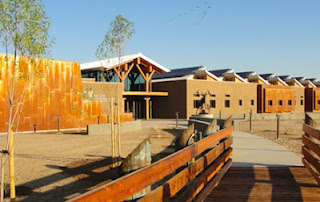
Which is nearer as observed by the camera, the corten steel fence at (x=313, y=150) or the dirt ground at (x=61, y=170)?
the corten steel fence at (x=313, y=150)

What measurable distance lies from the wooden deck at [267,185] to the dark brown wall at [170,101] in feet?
110

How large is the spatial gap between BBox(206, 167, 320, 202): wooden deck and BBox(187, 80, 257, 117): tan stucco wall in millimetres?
33563

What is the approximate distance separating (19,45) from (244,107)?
47274 mm

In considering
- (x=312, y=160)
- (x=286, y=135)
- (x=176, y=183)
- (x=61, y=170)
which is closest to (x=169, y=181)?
(x=176, y=183)

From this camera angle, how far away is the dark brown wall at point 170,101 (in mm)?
41125

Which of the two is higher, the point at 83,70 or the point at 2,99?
the point at 83,70

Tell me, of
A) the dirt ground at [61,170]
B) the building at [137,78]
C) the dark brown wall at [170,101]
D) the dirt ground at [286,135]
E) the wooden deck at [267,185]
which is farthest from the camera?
the dark brown wall at [170,101]

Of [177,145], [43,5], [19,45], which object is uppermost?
[43,5]

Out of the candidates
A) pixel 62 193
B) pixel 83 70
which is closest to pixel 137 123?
pixel 83 70

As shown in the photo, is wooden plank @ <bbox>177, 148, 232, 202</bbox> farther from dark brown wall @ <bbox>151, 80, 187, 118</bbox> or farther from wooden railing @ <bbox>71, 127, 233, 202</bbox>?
dark brown wall @ <bbox>151, 80, 187, 118</bbox>

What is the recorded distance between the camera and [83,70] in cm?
3891

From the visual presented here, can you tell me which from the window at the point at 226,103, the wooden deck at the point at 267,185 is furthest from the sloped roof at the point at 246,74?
the wooden deck at the point at 267,185

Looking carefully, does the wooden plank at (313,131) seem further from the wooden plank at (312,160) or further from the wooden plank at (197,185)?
the wooden plank at (197,185)

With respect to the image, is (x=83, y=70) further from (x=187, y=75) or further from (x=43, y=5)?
(x=43, y=5)
